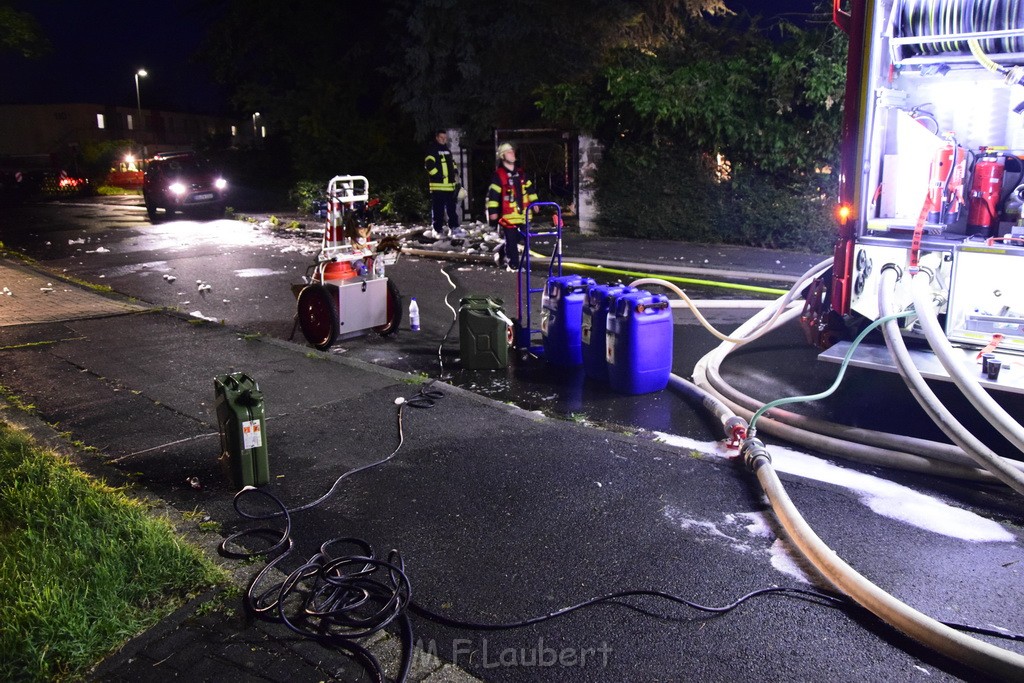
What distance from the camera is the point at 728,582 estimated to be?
408 cm

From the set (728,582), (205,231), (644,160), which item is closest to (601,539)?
(728,582)

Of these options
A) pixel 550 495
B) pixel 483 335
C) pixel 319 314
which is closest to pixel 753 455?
pixel 550 495

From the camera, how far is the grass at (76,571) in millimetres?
3406

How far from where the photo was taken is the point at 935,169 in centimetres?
659

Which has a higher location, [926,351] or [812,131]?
[812,131]

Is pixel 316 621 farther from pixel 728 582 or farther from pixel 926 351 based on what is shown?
pixel 926 351

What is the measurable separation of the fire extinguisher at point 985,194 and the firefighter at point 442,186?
35.0ft

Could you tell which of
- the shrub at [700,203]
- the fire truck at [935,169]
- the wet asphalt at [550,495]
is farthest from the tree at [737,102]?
the fire truck at [935,169]

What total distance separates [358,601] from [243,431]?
5.52ft

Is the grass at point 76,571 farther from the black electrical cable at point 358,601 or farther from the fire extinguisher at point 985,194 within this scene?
the fire extinguisher at point 985,194

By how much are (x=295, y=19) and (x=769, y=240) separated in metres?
16.1

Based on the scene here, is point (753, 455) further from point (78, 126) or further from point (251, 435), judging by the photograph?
point (78, 126)

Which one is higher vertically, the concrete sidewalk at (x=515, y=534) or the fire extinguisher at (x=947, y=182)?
the fire extinguisher at (x=947, y=182)

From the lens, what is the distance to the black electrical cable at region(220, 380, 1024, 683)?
11.9 ft
